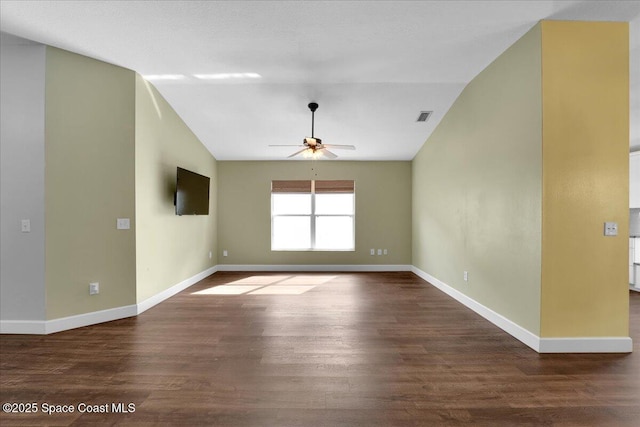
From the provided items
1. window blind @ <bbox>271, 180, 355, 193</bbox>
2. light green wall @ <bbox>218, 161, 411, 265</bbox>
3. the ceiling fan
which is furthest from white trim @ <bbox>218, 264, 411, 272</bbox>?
the ceiling fan

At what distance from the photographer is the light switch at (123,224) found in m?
3.61

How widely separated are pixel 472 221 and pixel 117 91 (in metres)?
4.67

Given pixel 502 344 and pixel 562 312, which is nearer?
pixel 562 312

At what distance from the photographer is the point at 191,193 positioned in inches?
195

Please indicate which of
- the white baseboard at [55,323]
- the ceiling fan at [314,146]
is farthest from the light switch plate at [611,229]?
the white baseboard at [55,323]

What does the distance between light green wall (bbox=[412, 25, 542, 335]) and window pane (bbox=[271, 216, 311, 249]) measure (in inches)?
122

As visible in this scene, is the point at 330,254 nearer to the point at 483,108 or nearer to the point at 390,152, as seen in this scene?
the point at 390,152

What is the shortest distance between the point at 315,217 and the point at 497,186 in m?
4.30

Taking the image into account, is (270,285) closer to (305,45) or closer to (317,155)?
(317,155)

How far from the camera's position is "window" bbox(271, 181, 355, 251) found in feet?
23.3

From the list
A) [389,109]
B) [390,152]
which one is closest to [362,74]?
[389,109]

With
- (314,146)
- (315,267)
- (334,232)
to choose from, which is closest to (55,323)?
(314,146)

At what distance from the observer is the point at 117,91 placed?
362 cm

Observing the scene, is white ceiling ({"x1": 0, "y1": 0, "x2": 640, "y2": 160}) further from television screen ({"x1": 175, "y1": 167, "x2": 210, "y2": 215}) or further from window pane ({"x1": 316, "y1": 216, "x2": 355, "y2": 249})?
window pane ({"x1": 316, "y1": 216, "x2": 355, "y2": 249})
